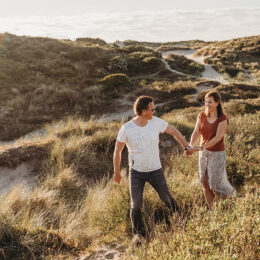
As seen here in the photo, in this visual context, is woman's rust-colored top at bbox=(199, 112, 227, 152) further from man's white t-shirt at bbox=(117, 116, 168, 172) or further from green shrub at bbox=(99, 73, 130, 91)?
green shrub at bbox=(99, 73, 130, 91)

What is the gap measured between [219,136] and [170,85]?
17.1 metres

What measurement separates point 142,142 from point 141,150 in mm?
114

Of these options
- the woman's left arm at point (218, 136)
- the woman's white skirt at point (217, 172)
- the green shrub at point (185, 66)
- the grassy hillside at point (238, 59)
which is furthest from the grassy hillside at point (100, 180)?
the grassy hillside at point (238, 59)

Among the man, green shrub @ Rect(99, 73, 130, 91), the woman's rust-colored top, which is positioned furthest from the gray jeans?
green shrub @ Rect(99, 73, 130, 91)

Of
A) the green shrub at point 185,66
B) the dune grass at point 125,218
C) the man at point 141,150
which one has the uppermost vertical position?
the green shrub at point 185,66

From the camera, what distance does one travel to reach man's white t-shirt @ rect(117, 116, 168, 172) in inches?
132

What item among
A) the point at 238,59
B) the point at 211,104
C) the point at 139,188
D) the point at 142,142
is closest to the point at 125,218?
the point at 139,188

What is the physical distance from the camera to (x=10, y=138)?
11.4 m

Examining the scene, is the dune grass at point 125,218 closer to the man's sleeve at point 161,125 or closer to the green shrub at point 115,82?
the man's sleeve at point 161,125

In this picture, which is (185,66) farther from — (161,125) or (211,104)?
(161,125)

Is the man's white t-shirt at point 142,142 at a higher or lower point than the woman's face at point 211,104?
lower

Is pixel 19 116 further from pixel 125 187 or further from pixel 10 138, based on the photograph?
pixel 125 187

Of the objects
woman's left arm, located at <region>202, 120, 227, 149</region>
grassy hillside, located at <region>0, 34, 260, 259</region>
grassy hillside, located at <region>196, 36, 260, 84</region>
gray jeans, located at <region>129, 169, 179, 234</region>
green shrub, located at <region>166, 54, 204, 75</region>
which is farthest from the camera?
green shrub, located at <region>166, 54, 204, 75</region>

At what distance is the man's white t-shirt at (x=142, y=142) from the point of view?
3352 millimetres
